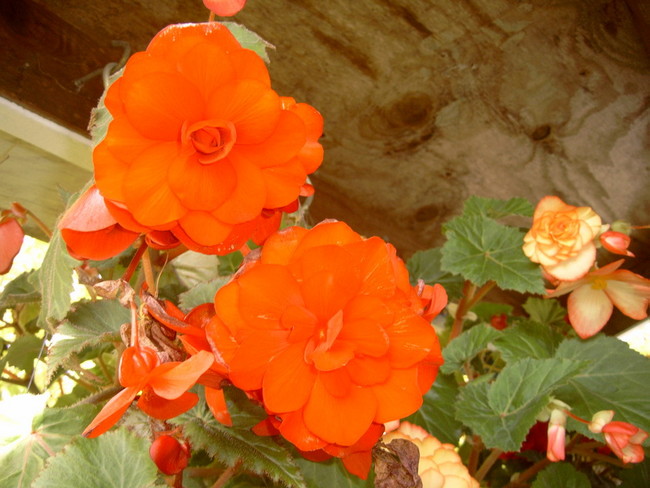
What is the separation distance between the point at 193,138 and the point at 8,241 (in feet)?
0.76

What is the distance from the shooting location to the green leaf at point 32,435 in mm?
449

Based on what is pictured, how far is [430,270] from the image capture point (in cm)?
89

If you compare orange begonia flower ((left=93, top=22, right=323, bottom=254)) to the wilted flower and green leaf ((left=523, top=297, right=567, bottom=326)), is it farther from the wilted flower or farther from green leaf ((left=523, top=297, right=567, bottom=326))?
green leaf ((left=523, top=297, right=567, bottom=326))

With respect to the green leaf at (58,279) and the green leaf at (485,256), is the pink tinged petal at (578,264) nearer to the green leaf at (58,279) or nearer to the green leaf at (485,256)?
the green leaf at (485,256)

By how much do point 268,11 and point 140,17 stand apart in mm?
116

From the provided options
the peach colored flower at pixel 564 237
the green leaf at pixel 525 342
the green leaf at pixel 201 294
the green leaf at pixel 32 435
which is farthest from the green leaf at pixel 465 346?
the green leaf at pixel 32 435

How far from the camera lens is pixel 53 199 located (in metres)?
0.67

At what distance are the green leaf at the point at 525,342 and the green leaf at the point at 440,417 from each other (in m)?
0.09

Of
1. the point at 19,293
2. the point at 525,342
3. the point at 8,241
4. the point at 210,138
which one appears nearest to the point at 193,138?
the point at 210,138

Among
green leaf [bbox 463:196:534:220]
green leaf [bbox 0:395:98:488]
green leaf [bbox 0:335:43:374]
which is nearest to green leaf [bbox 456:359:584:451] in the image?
green leaf [bbox 463:196:534:220]

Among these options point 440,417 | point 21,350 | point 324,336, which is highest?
point 324,336

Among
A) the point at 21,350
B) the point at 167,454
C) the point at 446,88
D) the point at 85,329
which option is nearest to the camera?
the point at 167,454

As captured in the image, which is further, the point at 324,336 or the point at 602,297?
the point at 602,297

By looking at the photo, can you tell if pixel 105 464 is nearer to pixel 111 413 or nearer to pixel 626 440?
pixel 111 413
